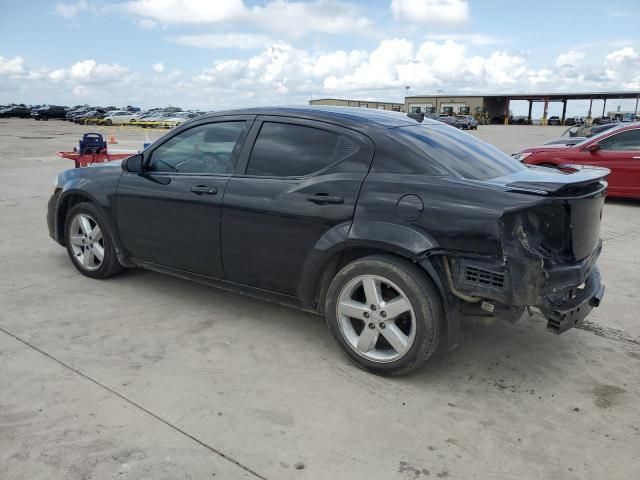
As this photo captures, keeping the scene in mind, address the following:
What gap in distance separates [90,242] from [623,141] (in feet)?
29.7

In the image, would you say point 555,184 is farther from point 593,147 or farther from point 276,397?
point 593,147

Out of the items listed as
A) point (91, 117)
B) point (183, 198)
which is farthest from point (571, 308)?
point (91, 117)

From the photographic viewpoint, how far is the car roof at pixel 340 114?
350cm

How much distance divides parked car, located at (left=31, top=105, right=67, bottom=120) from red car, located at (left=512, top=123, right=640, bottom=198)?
58332 mm

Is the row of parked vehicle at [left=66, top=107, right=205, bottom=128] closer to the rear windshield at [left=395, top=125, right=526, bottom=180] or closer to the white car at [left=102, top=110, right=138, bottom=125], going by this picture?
the white car at [left=102, top=110, right=138, bottom=125]

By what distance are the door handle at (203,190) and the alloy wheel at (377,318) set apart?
126 cm

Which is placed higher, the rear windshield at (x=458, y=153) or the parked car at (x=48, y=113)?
the rear windshield at (x=458, y=153)

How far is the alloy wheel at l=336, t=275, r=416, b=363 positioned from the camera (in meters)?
3.09

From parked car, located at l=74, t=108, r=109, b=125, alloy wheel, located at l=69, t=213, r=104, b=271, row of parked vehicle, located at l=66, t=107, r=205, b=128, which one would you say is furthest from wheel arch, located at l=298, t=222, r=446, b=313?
parked car, located at l=74, t=108, r=109, b=125

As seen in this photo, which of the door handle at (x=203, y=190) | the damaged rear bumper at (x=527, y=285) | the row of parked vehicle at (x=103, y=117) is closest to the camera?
the damaged rear bumper at (x=527, y=285)

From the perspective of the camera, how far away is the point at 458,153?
3.46 m

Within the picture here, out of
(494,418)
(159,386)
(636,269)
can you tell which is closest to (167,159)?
(159,386)

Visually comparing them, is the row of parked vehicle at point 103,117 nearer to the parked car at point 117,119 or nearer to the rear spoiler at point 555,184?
the parked car at point 117,119

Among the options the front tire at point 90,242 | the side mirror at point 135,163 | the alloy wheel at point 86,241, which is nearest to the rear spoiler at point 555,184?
the side mirror at point 135,163
